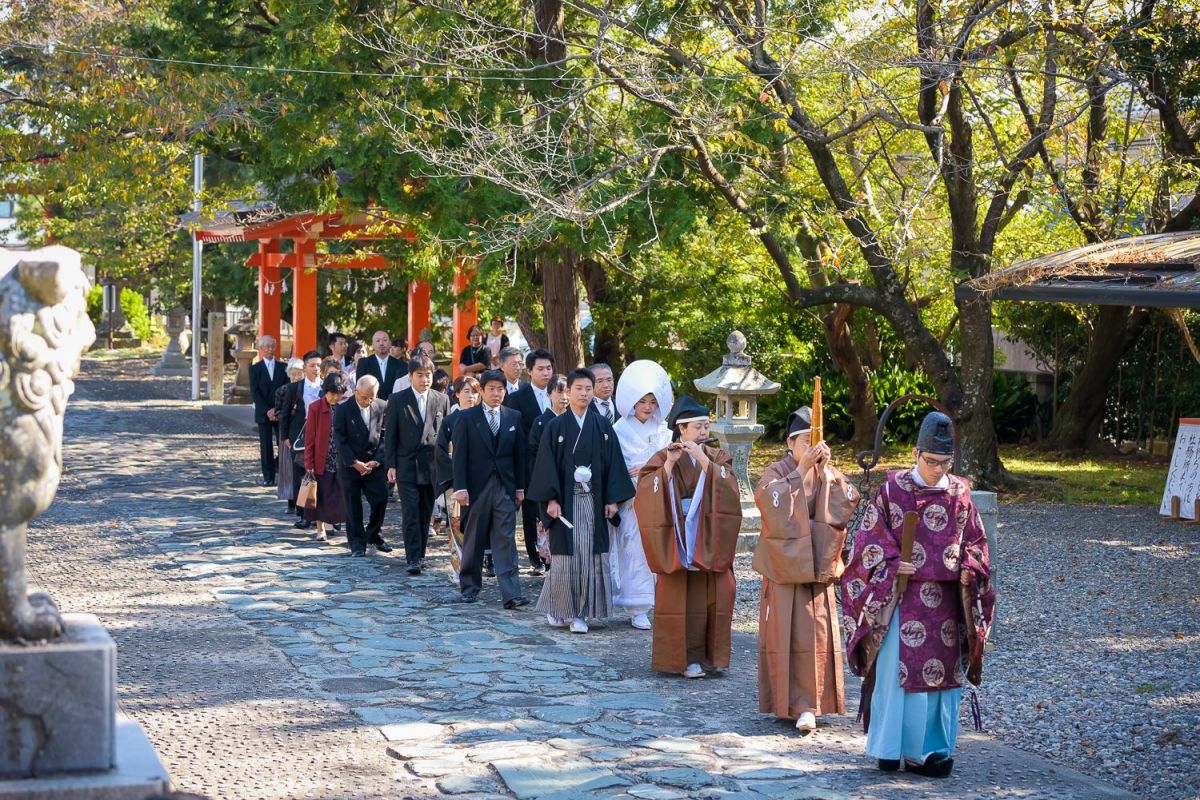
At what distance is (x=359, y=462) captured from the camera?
500 inches

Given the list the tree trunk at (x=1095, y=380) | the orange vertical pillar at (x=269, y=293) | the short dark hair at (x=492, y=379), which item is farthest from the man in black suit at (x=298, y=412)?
the tree trunk at (x=1095, y=380)

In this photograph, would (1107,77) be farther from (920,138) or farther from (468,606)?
(468,606)

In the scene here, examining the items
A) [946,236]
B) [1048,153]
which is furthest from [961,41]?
[946,236]

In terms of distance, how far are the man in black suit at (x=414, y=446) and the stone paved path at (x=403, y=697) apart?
0.50m

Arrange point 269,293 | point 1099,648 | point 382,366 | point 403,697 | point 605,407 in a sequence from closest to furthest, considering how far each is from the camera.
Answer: point 403,697
point 1099,648
point 605,407
point 382,366
point 269,293

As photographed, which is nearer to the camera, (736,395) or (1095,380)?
(736,395)

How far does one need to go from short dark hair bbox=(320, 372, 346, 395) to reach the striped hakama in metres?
4.26

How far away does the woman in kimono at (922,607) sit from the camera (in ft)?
21.7

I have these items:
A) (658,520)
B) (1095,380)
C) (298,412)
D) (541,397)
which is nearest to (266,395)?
(298,412)

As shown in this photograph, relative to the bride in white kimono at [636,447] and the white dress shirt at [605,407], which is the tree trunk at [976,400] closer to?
the white dress shirt at [605,407]

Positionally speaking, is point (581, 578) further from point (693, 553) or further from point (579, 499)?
point (693, 553)

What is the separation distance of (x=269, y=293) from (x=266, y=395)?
946 cm

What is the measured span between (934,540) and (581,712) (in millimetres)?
2212

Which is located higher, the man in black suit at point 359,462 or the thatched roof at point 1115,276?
the thatched roof at point 1115,276
